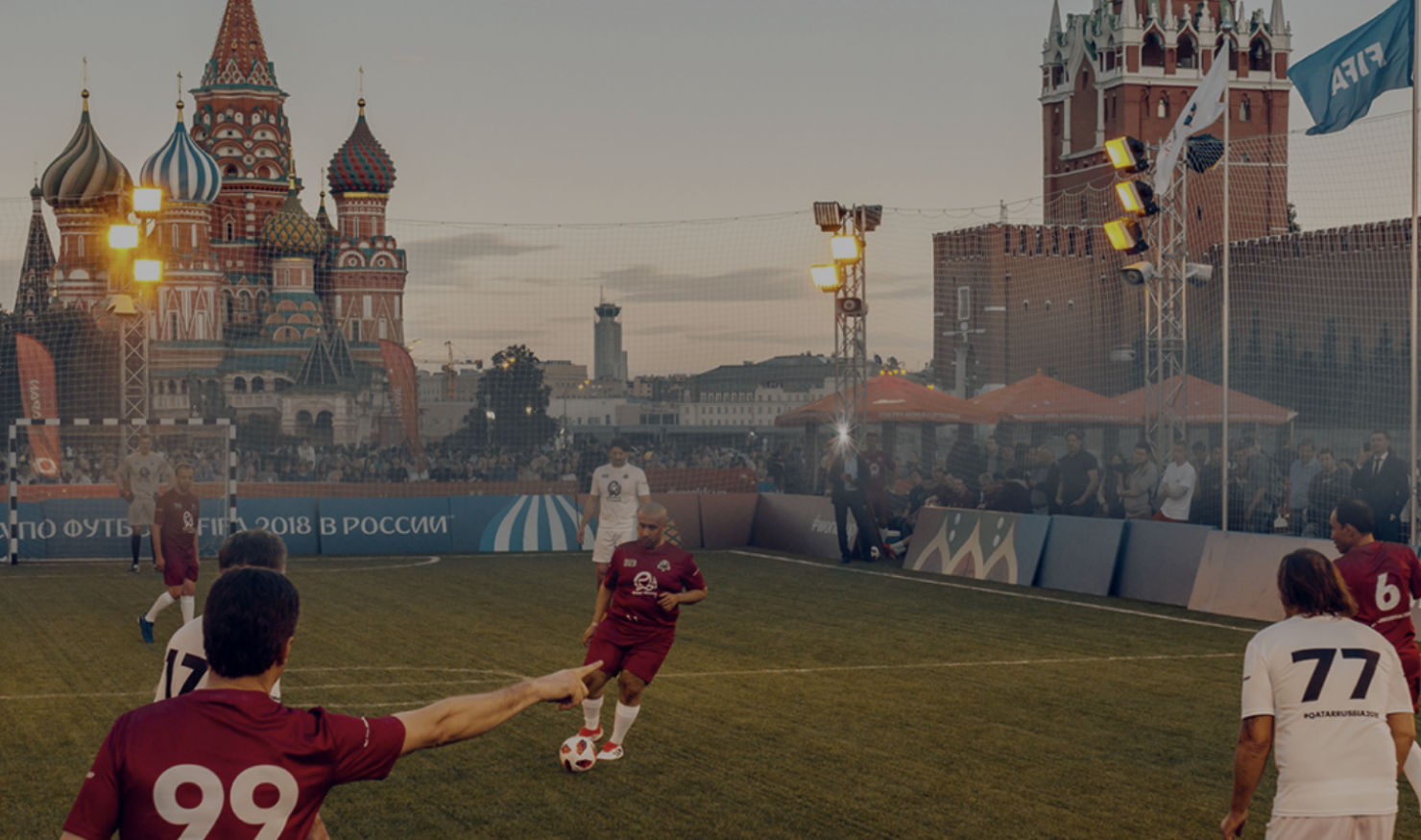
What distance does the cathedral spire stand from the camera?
286 ft

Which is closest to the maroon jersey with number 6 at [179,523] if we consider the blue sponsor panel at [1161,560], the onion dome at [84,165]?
the blue sponsor panel at [1161,560]

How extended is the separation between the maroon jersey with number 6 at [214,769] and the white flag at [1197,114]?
16655 mm

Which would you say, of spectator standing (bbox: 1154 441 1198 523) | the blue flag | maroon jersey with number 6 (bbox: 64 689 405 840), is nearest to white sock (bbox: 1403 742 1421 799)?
maroon jersey with number 6 (bbox: 64 689 405 840)

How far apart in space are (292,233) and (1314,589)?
8342 centimetres

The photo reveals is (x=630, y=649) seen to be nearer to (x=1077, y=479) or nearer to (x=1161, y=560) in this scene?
(x=1161, y=560)

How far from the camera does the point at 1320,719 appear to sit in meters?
4.88

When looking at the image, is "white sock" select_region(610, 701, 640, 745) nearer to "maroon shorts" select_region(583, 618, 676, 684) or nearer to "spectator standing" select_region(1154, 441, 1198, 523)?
"maroon shorts" select_region(583, 618, 676, 684)

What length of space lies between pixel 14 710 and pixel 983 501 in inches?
572

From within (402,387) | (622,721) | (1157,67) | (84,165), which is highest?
(1157,67)

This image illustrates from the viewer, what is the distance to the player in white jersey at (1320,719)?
4809mm

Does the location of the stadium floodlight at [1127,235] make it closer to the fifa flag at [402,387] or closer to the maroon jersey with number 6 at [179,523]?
the maroon jersey with number 6 at [179,523]

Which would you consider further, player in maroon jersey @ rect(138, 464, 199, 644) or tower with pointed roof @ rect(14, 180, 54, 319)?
tower with pointed roof @ rect(14, 180, 54, 319)

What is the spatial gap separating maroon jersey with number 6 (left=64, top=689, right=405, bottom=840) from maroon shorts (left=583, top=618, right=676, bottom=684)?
5.61m

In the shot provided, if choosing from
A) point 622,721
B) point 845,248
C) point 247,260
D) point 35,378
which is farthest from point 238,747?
point 247,260
